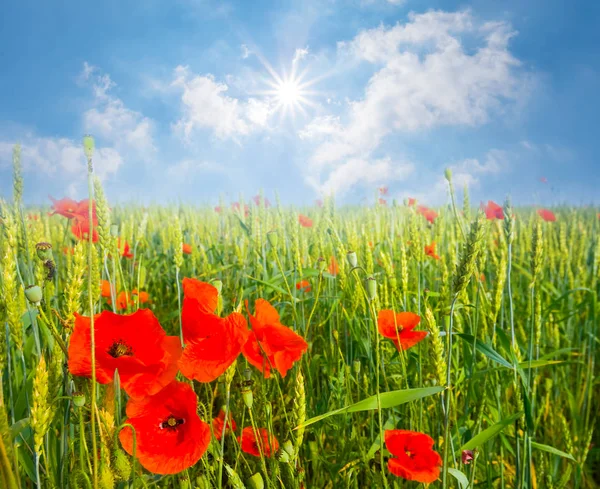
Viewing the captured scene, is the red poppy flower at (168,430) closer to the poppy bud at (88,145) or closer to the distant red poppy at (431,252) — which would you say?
the poppy bud at (88,145)

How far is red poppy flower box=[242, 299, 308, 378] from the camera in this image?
70 cm

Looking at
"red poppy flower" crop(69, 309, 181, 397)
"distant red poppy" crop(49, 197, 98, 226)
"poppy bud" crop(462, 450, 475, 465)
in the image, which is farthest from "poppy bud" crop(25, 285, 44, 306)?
"distant red poppy" crop(49, 197, 98, 226)

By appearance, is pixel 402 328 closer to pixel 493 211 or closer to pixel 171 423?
pixel 171 423

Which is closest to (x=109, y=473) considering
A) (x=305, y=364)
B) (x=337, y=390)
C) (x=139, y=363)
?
(x=139, y=363)

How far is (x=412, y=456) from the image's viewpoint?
0.83 m

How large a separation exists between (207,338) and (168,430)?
0.16 m

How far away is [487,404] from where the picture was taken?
1.15 m

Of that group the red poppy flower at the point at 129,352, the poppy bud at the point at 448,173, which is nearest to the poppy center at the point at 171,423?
the red poppy flower at the point at 129,352

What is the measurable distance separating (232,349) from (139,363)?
107 mm

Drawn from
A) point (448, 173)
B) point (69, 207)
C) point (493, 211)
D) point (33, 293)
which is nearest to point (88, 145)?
point (33, 293)

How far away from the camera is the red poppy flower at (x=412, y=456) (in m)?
0.74

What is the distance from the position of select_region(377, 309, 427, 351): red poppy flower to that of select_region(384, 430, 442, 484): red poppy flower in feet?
0.60

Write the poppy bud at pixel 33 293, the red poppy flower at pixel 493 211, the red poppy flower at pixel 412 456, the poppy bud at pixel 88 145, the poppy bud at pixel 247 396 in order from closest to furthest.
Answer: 1. the poppy bud at pixel 88 145
2. the poppy bud at pixel 33 293
3. the poppy bud at pixel 247 396
4. the red poppy flower at pixel 412 456
5. the red poppy flower at pixel 493 211

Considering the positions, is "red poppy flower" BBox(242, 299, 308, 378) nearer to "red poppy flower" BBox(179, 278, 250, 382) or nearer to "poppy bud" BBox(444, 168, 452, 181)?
"red poppy flower" BBox(179, 278, 250, 382)
